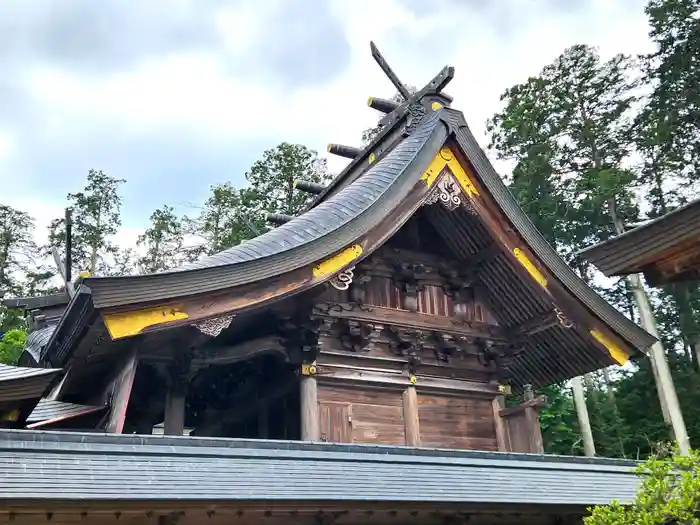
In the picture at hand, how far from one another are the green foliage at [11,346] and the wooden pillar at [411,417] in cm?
1923

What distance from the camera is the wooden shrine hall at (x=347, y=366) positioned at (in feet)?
15.1

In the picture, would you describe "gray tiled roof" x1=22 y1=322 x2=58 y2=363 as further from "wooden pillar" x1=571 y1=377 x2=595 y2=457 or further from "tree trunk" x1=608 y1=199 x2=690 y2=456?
"wooden pillar" x1=571 y1=377 x2=595 y2=457

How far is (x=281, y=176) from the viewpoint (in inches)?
1099

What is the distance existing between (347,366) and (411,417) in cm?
100

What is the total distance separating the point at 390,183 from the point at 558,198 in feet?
63.2

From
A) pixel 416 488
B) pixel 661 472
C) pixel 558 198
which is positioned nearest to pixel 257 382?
pixel 416 488

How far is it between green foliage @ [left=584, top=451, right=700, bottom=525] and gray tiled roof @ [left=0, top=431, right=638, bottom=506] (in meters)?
0.94

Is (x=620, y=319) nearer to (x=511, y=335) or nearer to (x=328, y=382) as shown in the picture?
(x=511, y=335)

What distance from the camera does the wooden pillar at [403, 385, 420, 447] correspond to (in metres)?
7.90

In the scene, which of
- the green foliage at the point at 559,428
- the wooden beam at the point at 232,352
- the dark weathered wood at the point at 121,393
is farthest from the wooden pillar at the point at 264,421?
the green foliage at the point at 559,428

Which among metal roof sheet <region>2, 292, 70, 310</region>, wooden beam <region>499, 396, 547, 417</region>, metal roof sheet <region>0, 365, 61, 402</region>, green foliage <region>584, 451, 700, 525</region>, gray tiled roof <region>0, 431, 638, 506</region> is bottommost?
green foliage <region>584, 451, 700, 525</region>

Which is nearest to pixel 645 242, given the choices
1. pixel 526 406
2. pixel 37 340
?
pixel 526 406

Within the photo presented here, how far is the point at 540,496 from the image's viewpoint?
5715 mm

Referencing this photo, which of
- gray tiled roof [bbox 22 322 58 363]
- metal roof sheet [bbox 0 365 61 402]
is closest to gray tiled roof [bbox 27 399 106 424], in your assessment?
gray tiled roof [bbox 22 322 58 363]
